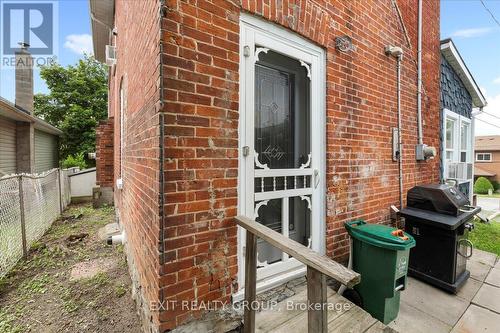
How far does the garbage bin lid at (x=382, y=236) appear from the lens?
235 cm

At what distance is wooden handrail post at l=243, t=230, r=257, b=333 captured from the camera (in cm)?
178

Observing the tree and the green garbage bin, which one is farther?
the tree

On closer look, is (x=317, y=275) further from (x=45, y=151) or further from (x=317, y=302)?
(x=45, y=151)

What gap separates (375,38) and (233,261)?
3560 millimetres

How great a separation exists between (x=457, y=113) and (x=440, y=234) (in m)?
5.42

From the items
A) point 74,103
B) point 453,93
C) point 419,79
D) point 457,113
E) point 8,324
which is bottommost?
point 8,324

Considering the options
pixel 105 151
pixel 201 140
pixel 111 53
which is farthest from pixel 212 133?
pixel 105 151

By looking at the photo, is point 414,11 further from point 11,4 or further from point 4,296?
point 11,4

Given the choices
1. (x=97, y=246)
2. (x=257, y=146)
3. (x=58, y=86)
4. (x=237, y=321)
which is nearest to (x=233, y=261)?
(x=237, y=321)

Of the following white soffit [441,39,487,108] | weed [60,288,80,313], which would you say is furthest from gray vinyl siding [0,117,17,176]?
white soffit [441,39,487,108]

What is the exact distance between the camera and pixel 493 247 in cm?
462

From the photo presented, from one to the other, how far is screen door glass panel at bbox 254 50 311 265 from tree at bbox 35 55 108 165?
1993 cm

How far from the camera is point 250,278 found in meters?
1.82

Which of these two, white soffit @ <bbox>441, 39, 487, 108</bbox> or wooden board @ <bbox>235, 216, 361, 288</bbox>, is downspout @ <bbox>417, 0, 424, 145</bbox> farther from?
wooden board @ <bbox>235, 216, 361, 288</bbox>
